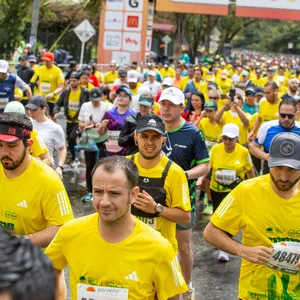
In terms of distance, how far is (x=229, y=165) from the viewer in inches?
335

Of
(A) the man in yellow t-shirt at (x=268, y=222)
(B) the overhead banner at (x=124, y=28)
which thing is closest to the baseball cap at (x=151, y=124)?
(A) the man in yellow t-shirt at (x=268, y=222)

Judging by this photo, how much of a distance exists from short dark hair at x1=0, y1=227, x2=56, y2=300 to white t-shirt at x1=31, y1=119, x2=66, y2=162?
6.58 m

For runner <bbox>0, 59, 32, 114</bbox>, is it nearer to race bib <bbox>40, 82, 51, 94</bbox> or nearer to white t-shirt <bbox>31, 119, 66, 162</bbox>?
race bib <bbox>40, 82, 51, 94</bbox>

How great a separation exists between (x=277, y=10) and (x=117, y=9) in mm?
6484

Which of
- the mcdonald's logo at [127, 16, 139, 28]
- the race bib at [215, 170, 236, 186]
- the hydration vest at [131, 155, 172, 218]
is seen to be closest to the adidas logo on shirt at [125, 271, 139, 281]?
the hydration vest at [131, 155, 172, 218]

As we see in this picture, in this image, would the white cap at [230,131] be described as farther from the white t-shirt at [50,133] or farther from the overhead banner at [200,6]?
the overhead banner at [200,6]

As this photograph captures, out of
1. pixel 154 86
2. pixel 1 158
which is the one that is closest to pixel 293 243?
pixel 1 158

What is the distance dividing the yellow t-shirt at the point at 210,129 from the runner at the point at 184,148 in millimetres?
3976

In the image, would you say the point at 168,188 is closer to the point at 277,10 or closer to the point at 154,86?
the point at 154,86

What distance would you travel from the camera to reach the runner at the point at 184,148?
6.18 meters

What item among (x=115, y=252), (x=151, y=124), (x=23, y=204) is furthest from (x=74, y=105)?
(x=115, y=252)

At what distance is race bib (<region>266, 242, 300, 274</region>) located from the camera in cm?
395

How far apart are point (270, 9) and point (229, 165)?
20.7 m

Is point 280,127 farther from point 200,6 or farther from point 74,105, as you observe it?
point 200,6
